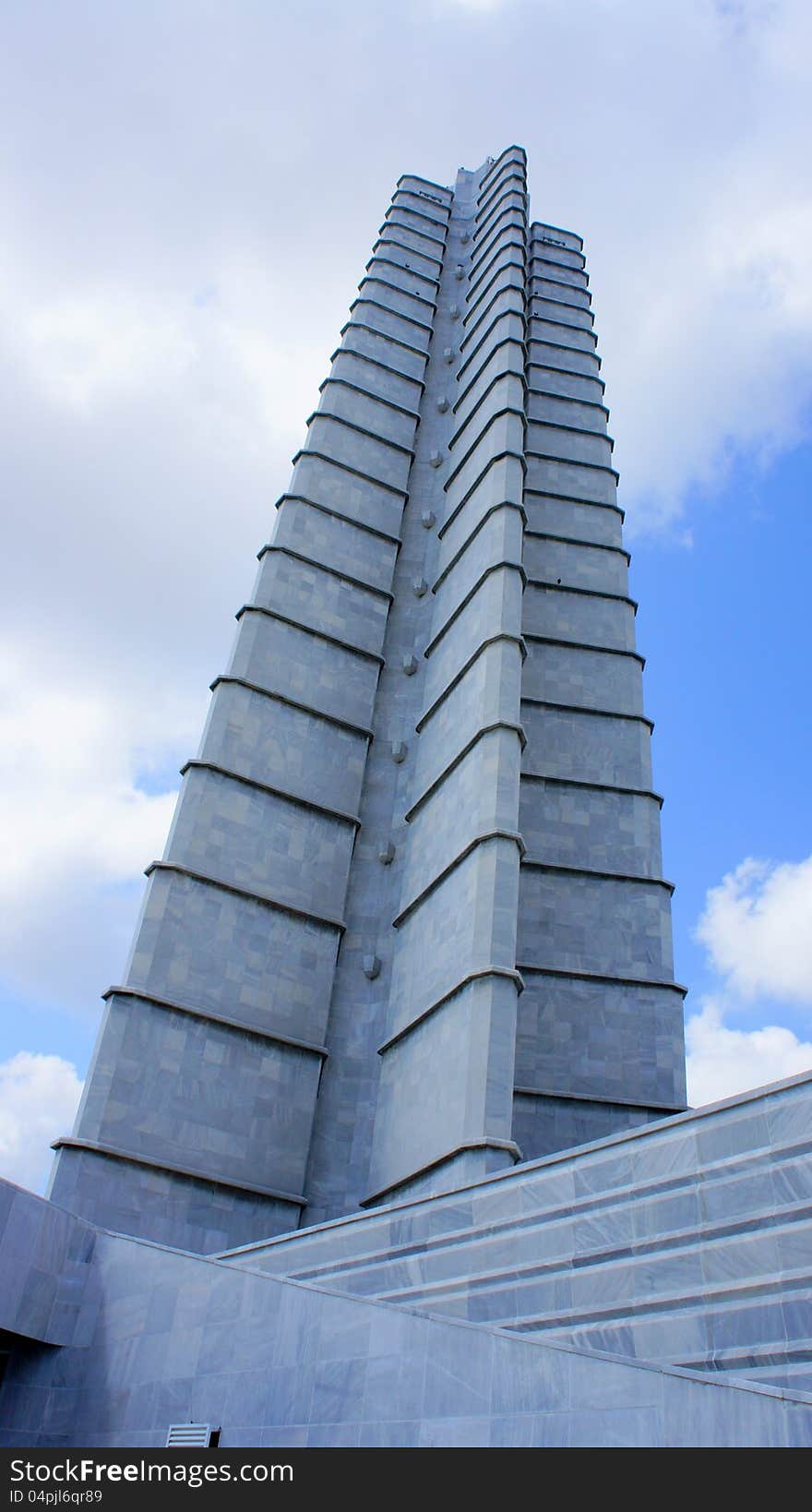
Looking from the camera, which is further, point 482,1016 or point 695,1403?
point 482,1016

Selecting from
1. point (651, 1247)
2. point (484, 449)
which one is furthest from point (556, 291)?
point (651, 1247)

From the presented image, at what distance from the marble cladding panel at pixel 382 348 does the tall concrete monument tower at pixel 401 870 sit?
5.58ft

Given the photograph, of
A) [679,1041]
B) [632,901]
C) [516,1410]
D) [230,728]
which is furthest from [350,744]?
[516,1410]

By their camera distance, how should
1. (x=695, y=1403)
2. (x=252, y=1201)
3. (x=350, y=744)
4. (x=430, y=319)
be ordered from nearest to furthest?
(x=695, y=1403), (x=252, y=1201), (x=350, y=744), (x=430, y=319)

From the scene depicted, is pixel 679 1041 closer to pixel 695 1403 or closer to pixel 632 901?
pixel 632 901

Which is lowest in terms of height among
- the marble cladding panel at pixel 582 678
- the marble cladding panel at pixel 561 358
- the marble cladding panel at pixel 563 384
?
the marble cladding panel at pixel 582 678

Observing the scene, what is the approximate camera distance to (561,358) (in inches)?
987

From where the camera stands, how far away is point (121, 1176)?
12023mm

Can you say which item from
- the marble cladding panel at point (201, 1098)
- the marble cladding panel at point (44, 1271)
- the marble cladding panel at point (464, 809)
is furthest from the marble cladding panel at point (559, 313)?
the marble cladding panel at point (44, 1271)

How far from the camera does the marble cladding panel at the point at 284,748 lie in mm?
15883

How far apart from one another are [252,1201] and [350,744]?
22.5 ft

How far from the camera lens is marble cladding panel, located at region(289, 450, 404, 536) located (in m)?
20.0

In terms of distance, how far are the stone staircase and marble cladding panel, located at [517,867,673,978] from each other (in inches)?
264

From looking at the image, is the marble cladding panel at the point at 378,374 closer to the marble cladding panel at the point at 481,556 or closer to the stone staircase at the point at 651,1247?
the marble cladding panel at the point at 481,556
